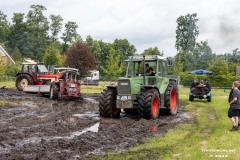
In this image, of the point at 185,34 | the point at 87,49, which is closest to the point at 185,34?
the point at 185,34

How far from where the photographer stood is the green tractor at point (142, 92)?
14.0 metres

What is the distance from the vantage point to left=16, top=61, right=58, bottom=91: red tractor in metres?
28.6

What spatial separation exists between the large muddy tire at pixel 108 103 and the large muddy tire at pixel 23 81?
15.6 metres

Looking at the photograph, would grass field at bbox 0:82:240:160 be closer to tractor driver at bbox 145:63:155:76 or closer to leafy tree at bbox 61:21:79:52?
tractor driver at bbox 145:63:155:76

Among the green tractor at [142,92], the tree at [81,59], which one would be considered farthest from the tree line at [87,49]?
the green tractor at [142,92]

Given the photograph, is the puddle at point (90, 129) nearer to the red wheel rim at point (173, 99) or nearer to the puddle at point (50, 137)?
the puddle at point (50, 137)

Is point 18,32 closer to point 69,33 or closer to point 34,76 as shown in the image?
point 69,33

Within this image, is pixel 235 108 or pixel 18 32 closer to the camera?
pixel 235 108

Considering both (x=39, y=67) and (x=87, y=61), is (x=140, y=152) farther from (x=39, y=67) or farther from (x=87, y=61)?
(x=87, y=61)

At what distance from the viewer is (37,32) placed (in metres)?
99.6

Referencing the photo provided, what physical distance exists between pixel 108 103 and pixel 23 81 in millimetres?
17141

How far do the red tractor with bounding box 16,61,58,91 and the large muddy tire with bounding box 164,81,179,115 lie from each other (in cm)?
1349

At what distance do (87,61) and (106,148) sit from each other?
145 ft

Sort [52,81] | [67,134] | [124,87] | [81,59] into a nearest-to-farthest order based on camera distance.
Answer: [67,134]
[124,87]
[52,81]
[81,59]
